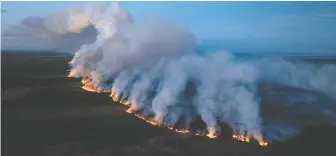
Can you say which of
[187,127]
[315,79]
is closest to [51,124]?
[187,127]

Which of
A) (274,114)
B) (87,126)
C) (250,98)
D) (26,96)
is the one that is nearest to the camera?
(87,126)

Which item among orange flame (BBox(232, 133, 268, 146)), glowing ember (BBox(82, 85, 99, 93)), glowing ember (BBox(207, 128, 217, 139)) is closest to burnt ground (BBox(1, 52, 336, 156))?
orange flame (BBox(232, 133, 268, 146))

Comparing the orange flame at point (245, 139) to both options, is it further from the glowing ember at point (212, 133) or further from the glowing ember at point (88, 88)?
the glowing ember at point (88, 88)

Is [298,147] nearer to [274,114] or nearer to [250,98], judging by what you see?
[250,98]

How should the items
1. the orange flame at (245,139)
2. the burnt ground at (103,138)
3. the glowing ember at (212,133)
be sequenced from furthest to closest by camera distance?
1. the glowing ember at (212,133)
2. the orange flame at (245,139)
3. the burnt ground at (103,138)

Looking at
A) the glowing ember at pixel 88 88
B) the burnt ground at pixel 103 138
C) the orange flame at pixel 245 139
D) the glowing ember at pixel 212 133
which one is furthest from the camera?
the glowing ember at pixel 88 88

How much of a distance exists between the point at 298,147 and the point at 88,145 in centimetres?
1792

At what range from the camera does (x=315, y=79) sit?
56.8 meters

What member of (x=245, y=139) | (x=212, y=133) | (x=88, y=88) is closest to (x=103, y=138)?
(x=212, y=133)

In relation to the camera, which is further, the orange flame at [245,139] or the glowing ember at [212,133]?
the glowing ember at [212,133]

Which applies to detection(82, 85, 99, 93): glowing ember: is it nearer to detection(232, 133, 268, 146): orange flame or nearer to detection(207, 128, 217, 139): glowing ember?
detection(207, 128, 217, 139): glowing ember

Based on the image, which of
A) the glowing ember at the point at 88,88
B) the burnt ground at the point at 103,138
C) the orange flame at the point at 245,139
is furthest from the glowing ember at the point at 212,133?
the glowing ember at the point at 88,88

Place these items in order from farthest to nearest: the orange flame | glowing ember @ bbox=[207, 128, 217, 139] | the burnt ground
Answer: glowing ember @ bbox=[207, 128, 217, 139], the orange flame, the burnt ground

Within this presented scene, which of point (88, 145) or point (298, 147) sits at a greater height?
point (298, 147)
